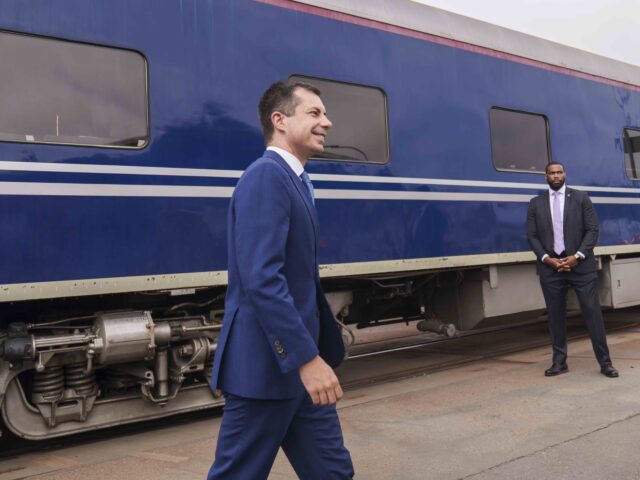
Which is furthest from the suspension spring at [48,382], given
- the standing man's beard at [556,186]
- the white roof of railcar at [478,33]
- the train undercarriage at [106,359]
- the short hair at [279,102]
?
the standing man's beard at [556,186]

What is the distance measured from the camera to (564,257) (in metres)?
6.24

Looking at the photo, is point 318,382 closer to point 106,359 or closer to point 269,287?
point 269,287

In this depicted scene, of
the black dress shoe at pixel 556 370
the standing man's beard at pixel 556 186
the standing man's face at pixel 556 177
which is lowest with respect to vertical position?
the black dress shoe at pixel 556 370

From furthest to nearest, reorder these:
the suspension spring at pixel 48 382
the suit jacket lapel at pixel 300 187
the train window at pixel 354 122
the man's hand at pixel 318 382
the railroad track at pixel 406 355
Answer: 1. the train window at pixel 354 122
2. the railroad track at pixel 406 355
3. the suspension spring at pixel 48 382
4. the suit jacket lapel at pixel 300 187
5. the man's hand at pixel 318 382

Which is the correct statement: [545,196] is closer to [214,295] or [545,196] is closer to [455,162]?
[455,162]

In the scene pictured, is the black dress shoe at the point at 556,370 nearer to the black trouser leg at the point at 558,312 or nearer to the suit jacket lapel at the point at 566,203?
the black trouser leg at the point at 558,312

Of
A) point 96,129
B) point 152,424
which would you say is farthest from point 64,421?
point 96,129

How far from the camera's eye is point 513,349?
8070 millimetres

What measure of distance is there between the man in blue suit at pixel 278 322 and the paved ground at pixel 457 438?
1.45m

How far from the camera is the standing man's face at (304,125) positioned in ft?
8.01

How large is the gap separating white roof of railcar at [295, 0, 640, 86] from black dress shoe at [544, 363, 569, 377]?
339 centimetres

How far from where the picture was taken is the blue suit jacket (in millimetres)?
2119

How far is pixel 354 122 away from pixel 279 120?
3.49 meters

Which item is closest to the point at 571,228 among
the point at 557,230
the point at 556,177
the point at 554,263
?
the point at 557,230
